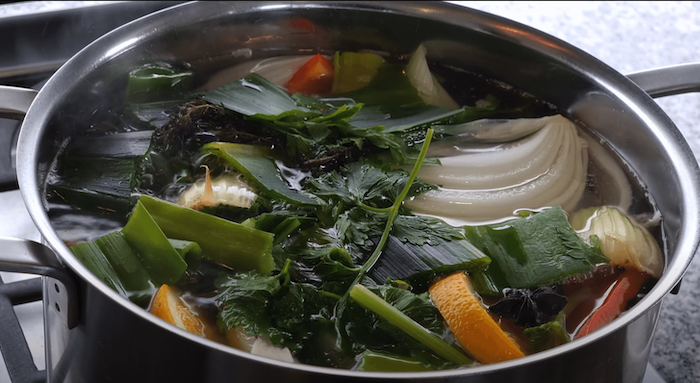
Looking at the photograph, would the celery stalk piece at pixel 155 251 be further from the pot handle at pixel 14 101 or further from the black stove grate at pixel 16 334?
the black stove grate at pixel 16 334

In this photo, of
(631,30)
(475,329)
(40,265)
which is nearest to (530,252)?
(475,329)

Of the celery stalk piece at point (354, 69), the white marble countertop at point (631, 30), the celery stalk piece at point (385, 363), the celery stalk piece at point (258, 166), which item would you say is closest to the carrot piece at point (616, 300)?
the celery stalk piece at point (385, 363)

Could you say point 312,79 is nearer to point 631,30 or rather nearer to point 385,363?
point 385,363

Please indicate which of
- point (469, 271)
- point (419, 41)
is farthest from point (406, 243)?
point (419, 41)

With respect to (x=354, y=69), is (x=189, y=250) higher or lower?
lower

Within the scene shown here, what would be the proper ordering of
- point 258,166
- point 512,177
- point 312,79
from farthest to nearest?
point 312,79
point 512,177
point 258,166

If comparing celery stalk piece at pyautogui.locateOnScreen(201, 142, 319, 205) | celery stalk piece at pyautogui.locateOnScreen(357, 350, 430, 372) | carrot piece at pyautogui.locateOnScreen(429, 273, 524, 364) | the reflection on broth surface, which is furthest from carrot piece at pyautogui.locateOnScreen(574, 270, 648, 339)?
celery stalk piece at pyautogui.locateOnScreen(201, 142, 319, 205)

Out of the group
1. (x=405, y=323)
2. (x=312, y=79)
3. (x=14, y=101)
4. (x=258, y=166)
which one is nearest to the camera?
(x=405, y=323)
